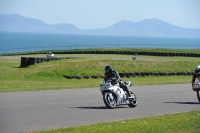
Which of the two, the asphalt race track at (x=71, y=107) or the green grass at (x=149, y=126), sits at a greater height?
the green grass at (x=149, y=126)

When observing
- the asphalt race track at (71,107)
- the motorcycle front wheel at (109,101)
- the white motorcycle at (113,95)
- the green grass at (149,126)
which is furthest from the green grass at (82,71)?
the green grass at (149,126)

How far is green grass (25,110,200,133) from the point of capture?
1138 cm

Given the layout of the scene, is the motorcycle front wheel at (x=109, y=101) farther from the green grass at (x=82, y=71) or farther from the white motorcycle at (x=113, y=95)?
the green grass at (x=82, y=71)

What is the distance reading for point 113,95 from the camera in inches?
653

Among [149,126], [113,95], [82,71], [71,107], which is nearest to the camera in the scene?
[149,126]

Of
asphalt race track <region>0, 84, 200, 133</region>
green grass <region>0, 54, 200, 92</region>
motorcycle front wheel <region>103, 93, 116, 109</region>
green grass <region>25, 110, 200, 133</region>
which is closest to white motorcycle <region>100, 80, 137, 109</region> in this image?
motorcycle front wheel <region>103, 93, 116, 109</region>

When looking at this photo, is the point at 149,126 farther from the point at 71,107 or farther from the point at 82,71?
the point at 82,71

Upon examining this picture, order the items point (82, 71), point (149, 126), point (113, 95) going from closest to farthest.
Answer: point (149, 126), point (113, 95), point (82, 71)

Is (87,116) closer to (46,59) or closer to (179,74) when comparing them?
(179,74)

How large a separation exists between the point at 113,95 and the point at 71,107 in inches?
53.3

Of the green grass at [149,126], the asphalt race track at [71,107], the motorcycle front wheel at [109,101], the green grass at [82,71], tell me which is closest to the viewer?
the green grass at [149,126]

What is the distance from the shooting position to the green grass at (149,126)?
37.3ft

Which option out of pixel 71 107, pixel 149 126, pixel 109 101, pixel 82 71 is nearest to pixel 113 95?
pixel 109 101

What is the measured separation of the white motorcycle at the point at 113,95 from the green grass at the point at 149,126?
7.92 feet
